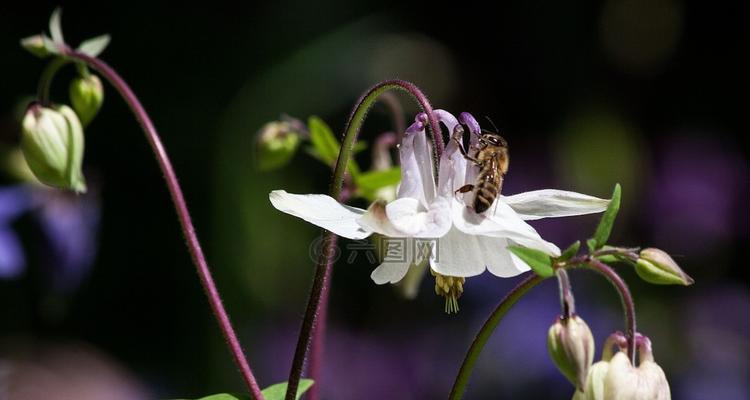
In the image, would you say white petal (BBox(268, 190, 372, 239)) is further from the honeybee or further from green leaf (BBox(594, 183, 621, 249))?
green leaf (BBox(594, 183, 621, 249))

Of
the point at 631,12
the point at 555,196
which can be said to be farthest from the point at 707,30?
the point at 555,196

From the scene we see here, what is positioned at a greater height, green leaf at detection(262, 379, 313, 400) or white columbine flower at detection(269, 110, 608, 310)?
white columbine flower at detection(269, 110, 608, 310)

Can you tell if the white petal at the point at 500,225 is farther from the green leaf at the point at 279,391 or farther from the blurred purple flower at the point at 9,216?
the blurred purple flower at the point at 9,216

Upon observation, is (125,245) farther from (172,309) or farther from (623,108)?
(623,108)

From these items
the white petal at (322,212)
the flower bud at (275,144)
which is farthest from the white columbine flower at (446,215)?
the flower bud at (275,144)

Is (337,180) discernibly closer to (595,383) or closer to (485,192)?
(485,192)

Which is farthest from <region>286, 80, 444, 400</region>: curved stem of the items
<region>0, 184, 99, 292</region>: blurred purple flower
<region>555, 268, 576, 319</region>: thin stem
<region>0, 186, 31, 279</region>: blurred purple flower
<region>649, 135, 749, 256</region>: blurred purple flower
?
<region>649, 135, 749, 256</region>: blurred purple flower

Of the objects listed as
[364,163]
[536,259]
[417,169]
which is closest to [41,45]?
[417,169]

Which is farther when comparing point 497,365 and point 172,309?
point 172,309
